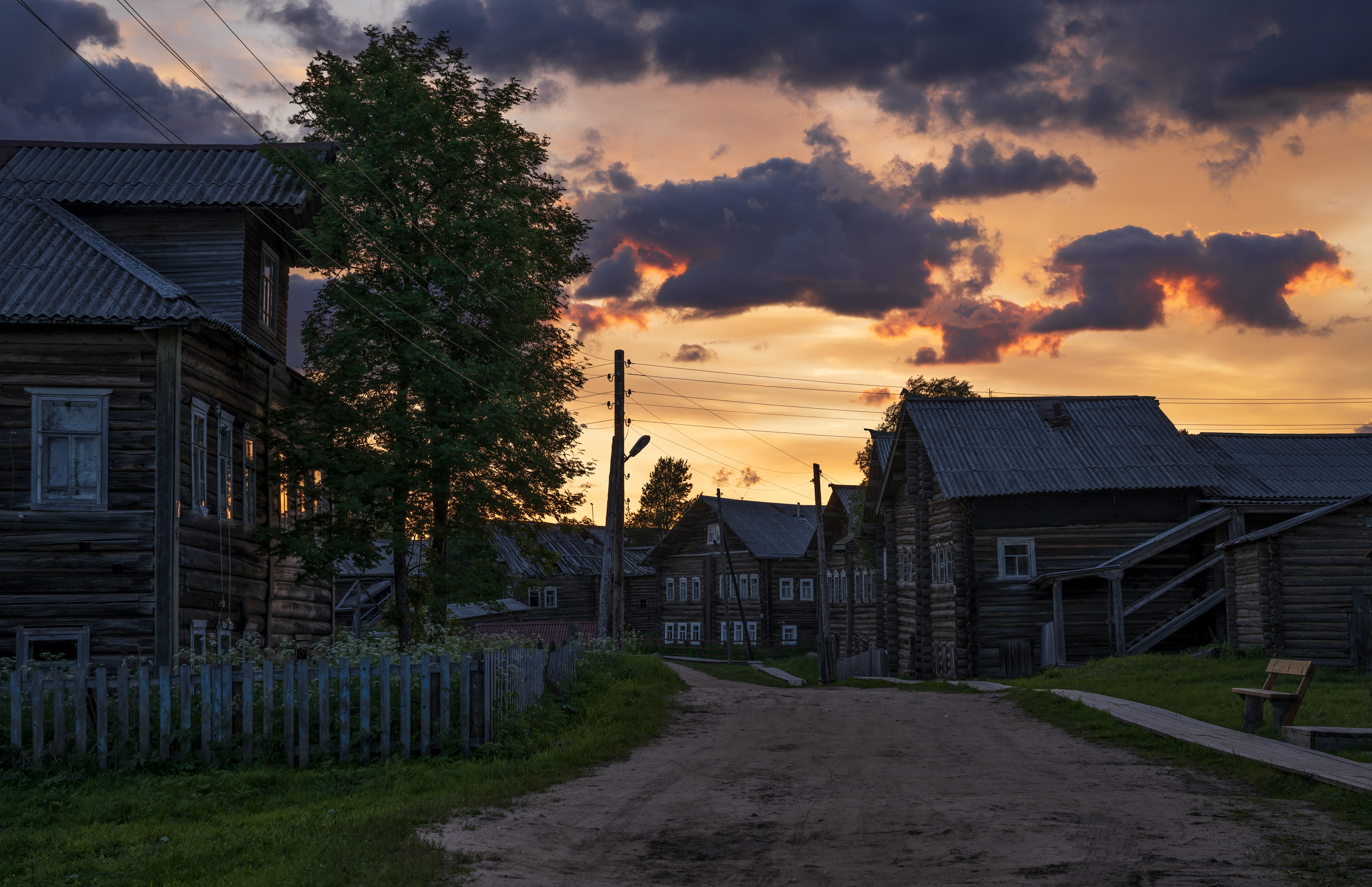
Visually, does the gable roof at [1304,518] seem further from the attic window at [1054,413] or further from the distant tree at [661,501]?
the distant tree at [661,501]

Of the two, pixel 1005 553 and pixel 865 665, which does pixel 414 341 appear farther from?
pixel 865 665

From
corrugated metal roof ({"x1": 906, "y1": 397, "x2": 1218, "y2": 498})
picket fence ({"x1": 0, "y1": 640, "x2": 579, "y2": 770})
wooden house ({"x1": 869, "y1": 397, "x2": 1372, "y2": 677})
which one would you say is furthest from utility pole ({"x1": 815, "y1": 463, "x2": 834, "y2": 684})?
picket fence ({"x1": 0, "y1": 640, "x2": 579, "y2": 770})

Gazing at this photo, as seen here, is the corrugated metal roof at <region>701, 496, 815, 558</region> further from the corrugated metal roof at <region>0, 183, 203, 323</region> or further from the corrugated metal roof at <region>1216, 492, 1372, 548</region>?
the corrugated metal roof at <region>0, 183, 203, 323</region>

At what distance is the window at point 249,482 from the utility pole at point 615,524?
9445 millimetres

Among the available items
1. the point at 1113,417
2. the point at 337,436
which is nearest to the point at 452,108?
the point at 337,436

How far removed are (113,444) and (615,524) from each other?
14.2 m

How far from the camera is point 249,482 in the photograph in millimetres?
22750

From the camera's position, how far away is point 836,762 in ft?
43.4

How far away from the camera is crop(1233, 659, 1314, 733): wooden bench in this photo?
14.1 m

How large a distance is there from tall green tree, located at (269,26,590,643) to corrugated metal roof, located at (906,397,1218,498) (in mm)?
14956

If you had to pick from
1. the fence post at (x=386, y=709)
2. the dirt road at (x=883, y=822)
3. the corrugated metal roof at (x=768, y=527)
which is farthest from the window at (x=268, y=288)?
the corrugated metal roof at (x=768, y=527)

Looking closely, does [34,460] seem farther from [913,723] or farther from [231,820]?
[913,723]

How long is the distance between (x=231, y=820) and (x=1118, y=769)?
898 cm

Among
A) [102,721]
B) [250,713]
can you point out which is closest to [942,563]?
[250,713]
